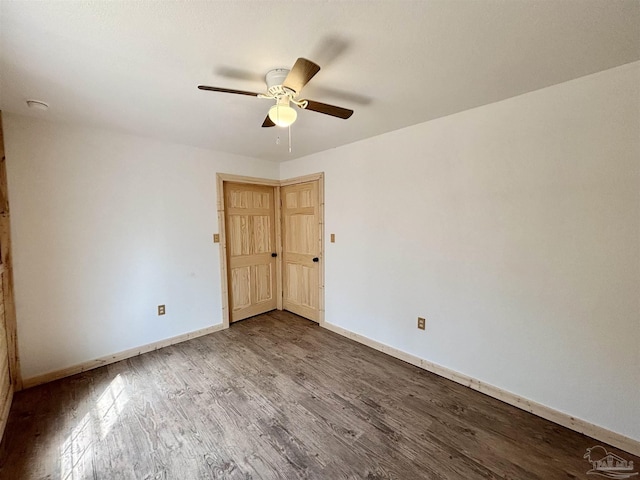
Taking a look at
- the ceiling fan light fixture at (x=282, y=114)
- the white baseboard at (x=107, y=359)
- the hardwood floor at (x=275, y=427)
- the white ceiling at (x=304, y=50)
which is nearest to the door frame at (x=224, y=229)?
the white baseboard at (x=107, y=359)

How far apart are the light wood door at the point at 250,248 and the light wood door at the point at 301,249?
222mm

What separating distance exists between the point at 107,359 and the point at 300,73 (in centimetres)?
319

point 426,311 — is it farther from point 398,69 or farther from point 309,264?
point 398,69

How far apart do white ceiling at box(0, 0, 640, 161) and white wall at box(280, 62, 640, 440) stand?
287 millimetres

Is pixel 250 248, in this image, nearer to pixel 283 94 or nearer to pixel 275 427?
pixel 275 427

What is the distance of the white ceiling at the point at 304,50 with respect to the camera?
1.14 m

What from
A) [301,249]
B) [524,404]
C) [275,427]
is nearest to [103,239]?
[301,249]

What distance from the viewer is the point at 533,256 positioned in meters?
1.92

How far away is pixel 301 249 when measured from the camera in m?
3.87

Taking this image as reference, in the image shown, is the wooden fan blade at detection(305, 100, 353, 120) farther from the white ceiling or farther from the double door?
the double door

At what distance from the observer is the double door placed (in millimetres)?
3662

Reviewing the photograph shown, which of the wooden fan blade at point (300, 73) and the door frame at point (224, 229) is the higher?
the wooden fan blade at point (300, 73)

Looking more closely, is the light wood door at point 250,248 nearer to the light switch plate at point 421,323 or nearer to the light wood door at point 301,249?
the light wood door at point 301,249

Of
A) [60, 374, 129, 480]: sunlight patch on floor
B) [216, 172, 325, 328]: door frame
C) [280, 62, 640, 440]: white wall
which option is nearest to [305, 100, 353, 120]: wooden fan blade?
[280, 62, 640, 440]: white wall
